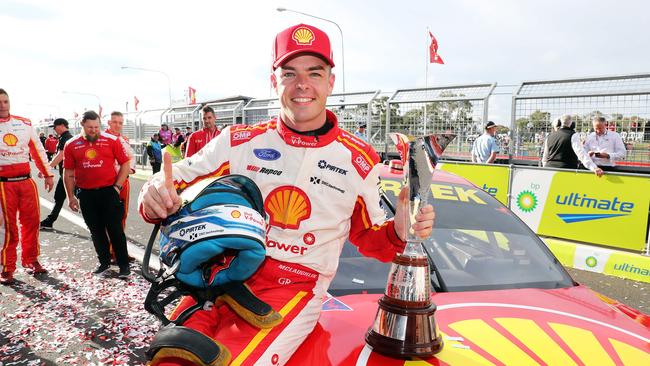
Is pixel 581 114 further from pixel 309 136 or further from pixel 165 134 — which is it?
pixel 165 134

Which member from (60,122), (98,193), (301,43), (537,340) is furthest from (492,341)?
(60,122)

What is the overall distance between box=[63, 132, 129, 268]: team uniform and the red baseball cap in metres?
4.47

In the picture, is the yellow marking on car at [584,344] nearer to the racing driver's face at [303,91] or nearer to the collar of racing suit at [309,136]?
the collar of racing suit at [309,136]

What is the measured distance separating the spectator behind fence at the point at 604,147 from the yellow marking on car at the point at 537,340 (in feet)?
21.1

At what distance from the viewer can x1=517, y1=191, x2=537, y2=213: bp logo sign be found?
7246 millimetres

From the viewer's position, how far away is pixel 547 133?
805 centimetres

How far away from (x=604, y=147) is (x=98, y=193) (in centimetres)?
739

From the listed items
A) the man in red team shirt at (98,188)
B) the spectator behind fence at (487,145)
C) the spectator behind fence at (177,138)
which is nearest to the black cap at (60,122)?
the man in red team shirt at (98,188)

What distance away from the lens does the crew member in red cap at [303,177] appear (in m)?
1.93

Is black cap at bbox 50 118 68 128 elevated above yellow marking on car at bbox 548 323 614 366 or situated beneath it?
elevated above

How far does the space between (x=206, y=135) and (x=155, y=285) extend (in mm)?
6510

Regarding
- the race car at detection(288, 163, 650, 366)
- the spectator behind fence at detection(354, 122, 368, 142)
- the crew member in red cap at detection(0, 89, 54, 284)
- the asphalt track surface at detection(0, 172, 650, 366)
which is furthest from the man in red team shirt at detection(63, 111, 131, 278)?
the spectator behind fence at detection(354, 122, 368, 142)

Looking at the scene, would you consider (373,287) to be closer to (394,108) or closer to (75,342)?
(75,342)

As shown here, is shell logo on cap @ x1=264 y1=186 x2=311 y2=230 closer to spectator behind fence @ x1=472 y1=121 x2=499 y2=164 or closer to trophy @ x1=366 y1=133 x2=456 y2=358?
trophy @ x1=366 y1=133 x2=456 y2=358
